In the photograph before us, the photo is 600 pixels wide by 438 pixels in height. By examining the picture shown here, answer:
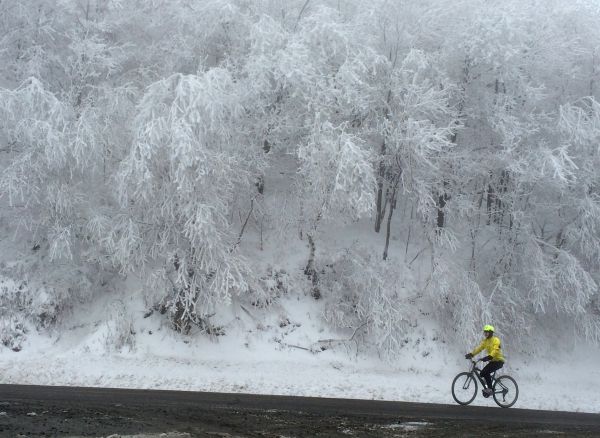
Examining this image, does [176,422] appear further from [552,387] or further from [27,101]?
[552,387]

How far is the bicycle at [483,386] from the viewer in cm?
1195

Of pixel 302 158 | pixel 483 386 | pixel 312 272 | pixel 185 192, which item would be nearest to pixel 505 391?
pixel 483 386

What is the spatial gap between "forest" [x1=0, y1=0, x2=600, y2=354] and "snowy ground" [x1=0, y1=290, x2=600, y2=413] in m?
0.64

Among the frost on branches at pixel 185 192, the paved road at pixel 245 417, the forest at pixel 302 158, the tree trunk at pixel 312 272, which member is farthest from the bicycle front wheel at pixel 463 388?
the frost on branches at pixel 185 192

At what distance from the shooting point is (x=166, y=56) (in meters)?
16.5

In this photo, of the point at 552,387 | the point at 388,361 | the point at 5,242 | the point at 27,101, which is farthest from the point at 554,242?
the point at 5,242

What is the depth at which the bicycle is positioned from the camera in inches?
471

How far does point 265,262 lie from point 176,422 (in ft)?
29.6

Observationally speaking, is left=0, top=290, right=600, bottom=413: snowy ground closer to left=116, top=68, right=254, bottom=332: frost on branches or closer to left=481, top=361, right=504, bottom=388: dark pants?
left=481, top=361, right=504, bottom=388: dark pants

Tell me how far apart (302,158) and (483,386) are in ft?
24.6

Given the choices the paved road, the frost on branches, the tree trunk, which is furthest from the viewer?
the tree trunk

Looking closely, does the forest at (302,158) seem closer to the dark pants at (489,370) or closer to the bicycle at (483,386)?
the bicycle at (483,386)

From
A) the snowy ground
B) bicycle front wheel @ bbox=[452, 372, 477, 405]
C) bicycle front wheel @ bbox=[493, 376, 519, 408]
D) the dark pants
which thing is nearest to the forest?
the snowy ground

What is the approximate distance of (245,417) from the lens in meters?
9.05
